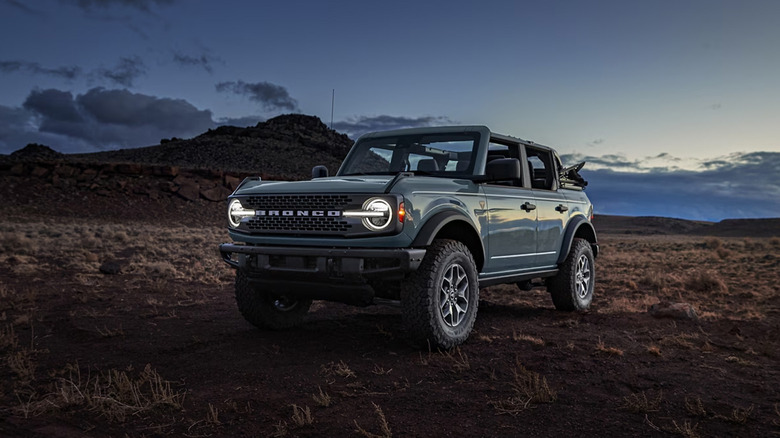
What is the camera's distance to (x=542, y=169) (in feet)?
29.0

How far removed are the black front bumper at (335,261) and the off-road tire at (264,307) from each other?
0.72 metres

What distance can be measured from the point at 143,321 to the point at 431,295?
4280 mm

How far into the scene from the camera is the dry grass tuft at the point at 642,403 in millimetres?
4164

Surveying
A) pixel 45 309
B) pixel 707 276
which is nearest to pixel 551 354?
pixel 45 309

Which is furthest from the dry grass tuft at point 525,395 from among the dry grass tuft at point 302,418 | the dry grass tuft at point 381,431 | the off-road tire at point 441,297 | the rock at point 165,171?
the rock at point 165,171

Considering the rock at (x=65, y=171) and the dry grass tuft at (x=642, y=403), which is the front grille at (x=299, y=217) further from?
the rock at (x=65, y=171)

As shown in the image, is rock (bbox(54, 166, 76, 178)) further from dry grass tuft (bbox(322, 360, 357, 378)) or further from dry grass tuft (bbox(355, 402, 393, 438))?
dry grass tuft (bbox(355, 402, 393, 438))

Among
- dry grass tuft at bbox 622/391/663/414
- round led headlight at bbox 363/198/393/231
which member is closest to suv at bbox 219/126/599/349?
round led headlight at bbox 363/198/393/231

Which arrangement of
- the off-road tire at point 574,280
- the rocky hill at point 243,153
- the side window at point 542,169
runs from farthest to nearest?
the rocky hill at point 243,153 < the off-road tire at point 574,280 < the side window at point 542,169

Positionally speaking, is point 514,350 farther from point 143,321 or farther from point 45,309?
point 45,309

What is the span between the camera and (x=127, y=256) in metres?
17.1

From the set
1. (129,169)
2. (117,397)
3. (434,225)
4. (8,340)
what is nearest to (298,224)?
(434,225)

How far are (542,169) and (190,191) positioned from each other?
33762mm

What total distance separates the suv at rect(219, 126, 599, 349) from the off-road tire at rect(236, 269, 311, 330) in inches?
0.5
